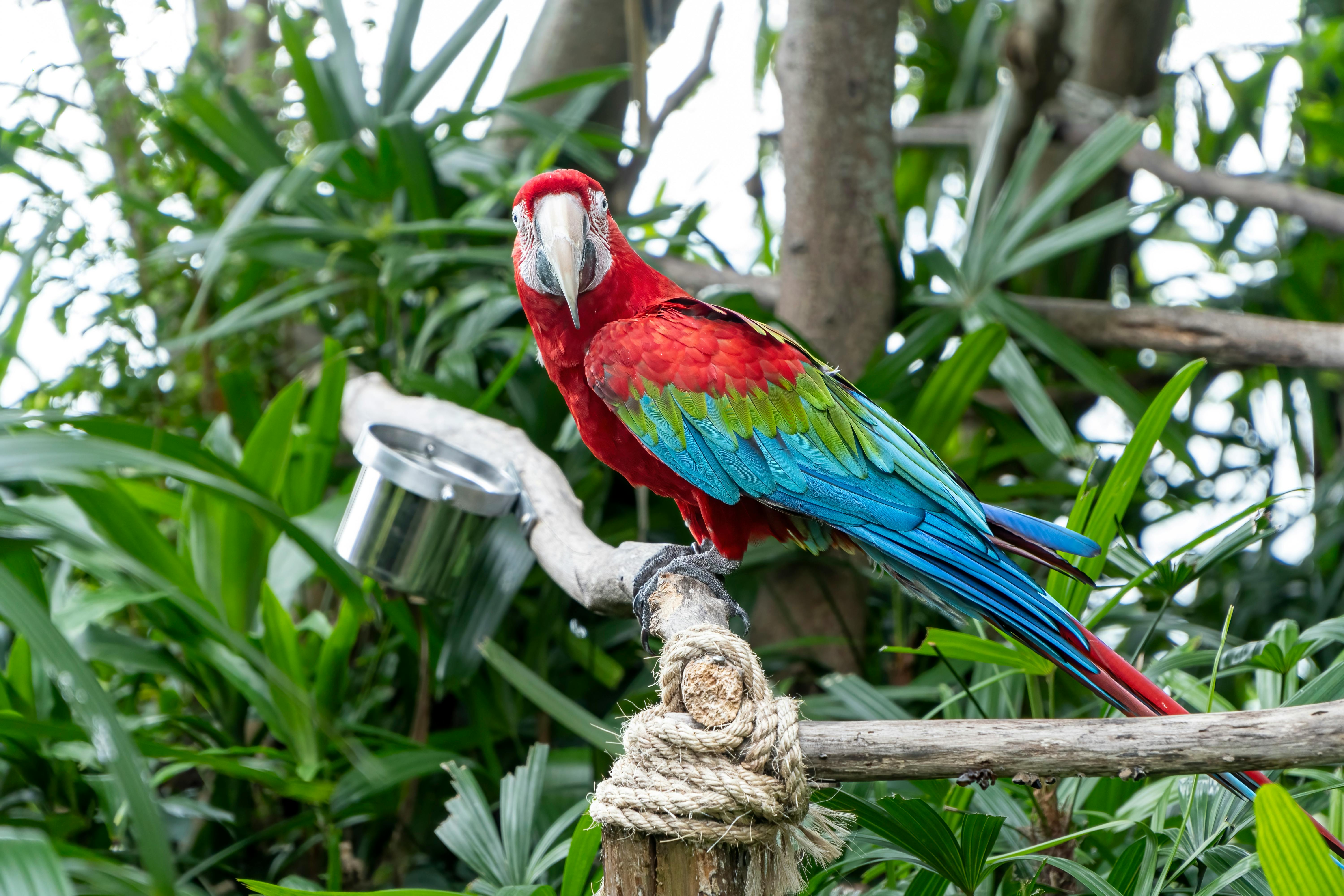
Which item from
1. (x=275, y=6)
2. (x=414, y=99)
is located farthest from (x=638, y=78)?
(x=275, y=6)

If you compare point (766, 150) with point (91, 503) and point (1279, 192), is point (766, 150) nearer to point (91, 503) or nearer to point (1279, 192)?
point (1279, 192)

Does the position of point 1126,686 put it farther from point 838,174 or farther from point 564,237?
point 838,174

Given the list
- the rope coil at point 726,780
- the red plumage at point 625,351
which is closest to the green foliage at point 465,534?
the rope coil at point 726,780

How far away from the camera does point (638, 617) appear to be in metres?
1.08

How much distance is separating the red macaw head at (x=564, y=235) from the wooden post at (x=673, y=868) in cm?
58

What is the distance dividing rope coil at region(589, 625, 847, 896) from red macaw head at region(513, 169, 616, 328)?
48 centimetres

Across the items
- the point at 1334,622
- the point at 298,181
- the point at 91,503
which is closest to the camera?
the point at 1334,622

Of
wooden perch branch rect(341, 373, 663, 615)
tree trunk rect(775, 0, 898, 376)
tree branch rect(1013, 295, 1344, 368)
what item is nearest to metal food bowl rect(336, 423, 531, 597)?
wooden perch branch rect(341, 373, 663, 615)

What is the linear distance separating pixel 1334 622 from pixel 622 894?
77 cm

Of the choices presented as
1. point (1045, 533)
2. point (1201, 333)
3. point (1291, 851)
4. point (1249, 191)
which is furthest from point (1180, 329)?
point (1291, 851)

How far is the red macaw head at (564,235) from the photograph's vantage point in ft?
3.44

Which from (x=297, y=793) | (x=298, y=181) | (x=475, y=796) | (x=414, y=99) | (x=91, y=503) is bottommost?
(x=297, y=793)

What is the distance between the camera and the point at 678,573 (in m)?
1.05

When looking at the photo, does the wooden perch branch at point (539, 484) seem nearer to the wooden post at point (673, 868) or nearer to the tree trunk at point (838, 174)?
the wooden post at point (673, 868)
